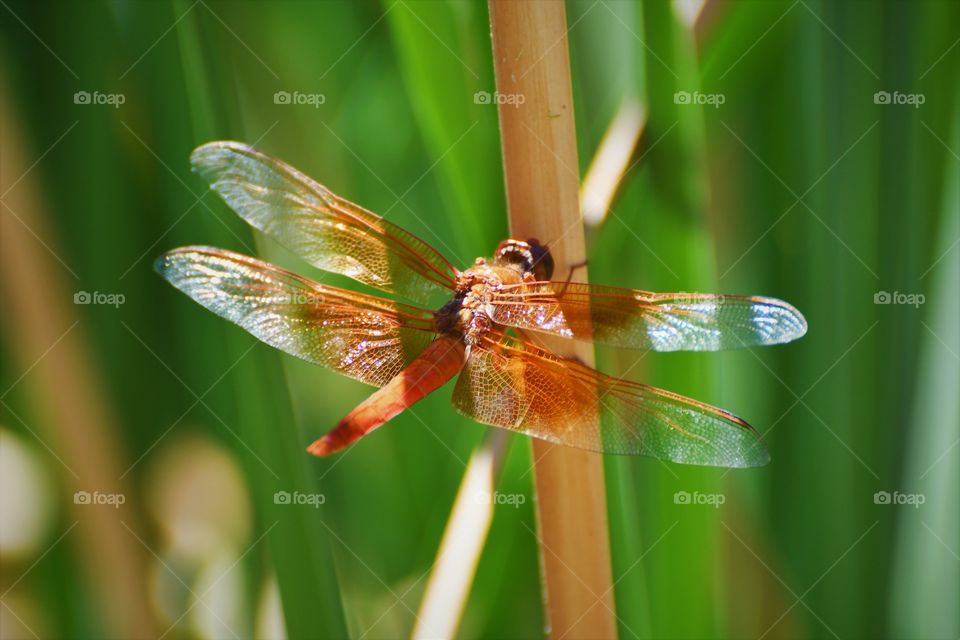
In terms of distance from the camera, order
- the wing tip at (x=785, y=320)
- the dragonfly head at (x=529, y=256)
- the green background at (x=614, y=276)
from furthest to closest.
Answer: the green background at (x=614, y=276) → the dragonfly head at (x=529, y=256) → the wing tip at (x=785, y=320)

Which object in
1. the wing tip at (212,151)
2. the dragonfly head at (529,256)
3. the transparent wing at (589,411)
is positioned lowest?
the transparent wing at (589,411)

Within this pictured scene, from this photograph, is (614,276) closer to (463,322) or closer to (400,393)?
(463,322)

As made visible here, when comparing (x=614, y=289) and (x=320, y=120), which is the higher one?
(x=320, y=120)

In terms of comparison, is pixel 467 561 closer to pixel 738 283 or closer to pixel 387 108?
pixel 738 283

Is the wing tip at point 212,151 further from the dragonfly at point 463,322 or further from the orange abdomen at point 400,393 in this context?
the orange abdomen at point 400,393

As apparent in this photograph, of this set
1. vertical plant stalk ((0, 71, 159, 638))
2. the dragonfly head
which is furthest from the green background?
the dragonfly head

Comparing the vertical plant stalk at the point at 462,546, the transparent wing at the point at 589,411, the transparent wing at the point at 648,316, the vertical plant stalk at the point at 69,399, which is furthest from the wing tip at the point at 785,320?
the vertical plant stalk at the point at 69,399

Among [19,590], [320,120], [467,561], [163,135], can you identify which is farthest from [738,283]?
Result: [19,590]

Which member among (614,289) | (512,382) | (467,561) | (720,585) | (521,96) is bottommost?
(720,585)

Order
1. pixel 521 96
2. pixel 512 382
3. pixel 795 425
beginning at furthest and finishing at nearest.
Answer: pixel 795 425 < pixel 512 382 < pixel 521 96
